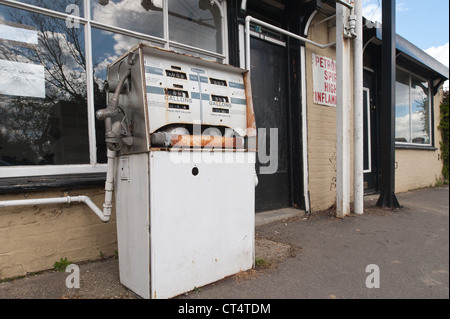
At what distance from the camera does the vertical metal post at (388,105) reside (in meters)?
5.14

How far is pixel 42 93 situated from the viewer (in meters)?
2.84

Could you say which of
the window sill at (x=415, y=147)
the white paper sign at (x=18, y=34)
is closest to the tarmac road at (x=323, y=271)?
the white paper sign at (x=18, y=34)

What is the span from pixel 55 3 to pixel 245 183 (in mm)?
2575

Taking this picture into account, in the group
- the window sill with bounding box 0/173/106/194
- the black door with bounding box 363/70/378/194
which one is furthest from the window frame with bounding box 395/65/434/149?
the window sill with bounding box 0/173/106/194

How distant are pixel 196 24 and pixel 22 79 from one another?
221cm

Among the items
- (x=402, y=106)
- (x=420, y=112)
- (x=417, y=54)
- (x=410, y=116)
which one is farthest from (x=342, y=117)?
(x=420, y=112)

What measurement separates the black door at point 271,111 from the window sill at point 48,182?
2.37 m

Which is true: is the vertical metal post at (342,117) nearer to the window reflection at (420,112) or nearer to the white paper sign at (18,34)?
the white paper sign at (18,34)

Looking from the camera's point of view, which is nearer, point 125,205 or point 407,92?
point 125,205

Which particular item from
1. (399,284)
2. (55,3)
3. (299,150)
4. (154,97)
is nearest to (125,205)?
(154,97)

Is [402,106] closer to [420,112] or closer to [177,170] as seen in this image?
[420,112]

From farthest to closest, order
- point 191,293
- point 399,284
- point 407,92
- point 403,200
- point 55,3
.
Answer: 1. point 407,92
2. point 403,200
3. point 55,3
4. point 399,284
5. point 191,293

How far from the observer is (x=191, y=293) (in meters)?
2.27

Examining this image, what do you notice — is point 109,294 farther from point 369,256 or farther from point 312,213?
point 312,213
